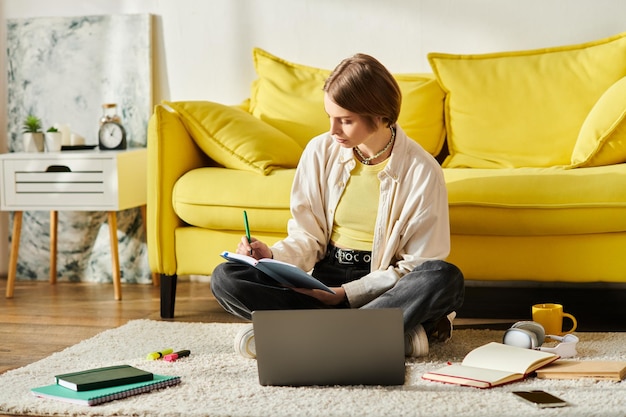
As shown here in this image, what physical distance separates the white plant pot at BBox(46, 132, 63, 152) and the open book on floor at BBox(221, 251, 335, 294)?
1.77 metres

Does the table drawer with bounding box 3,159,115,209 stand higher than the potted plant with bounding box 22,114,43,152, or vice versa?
the potted plant with bounding box 22,114,43,152

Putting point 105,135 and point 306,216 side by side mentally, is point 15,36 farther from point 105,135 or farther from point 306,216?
point 306,216

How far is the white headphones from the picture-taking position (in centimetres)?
240

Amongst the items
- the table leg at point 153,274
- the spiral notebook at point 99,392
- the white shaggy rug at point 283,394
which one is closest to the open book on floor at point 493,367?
the white shaggy rug at point 283,394

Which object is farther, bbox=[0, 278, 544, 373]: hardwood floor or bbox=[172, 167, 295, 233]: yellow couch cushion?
bbox=[172, 167, 295, 233]: yellow couch cushion

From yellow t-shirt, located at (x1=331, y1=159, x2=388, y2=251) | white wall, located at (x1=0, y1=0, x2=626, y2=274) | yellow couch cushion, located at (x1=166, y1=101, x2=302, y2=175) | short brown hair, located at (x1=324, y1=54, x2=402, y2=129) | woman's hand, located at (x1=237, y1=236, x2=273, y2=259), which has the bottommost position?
woman's hand, located at (x1=237, y1=236, x2=273, y2=259)

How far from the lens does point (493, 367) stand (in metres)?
2.24

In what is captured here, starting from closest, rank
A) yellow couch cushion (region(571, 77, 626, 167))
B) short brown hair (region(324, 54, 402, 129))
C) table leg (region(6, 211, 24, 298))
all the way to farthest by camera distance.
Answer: short brown hair (region(324, 54, 402, 129)) → yellow couch cushion (region(571, 77, 626, 167)) → table leg (region(6, 211, 24, 298))

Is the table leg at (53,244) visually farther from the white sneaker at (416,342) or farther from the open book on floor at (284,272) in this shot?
the white sneaker at (416,342)

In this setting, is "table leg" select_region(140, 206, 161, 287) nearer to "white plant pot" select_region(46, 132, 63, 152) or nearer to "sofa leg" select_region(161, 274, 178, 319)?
"white plant pot" select_region(46, 132, 63, 152)

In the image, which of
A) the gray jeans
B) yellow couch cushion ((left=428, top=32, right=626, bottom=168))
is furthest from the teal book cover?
Answer: yellow couch cushion ((left=428, top=32, right=626, bottom=168))

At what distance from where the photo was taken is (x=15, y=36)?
4.13 meters

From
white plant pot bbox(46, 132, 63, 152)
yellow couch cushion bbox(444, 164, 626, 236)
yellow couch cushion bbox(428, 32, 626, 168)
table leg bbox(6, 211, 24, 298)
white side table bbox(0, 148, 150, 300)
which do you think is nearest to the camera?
yellow couch cushion bbox(444, 164, 626, 236)

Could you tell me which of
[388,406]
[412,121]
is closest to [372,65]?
[388,406]
